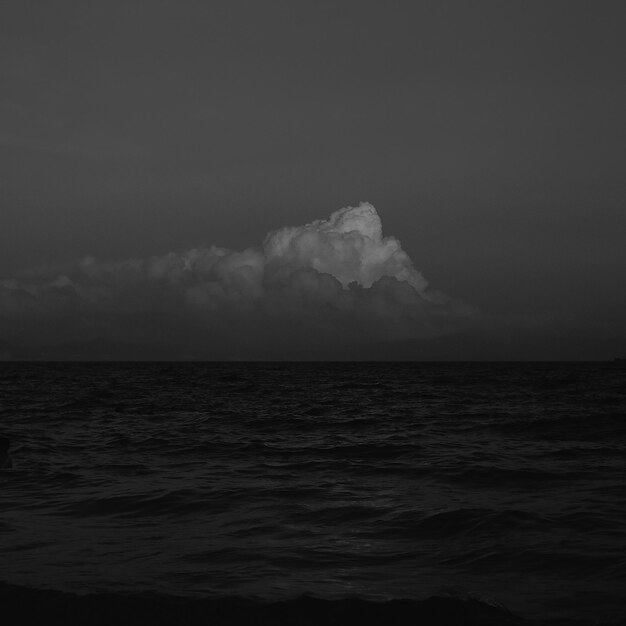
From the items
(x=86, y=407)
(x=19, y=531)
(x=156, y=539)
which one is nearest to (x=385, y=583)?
(x=156, y=539)

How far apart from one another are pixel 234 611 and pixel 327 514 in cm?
466

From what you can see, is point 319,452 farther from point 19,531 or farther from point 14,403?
point 14,403

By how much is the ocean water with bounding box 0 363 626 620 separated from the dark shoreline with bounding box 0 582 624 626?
0.35 meters

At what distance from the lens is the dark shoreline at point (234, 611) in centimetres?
594

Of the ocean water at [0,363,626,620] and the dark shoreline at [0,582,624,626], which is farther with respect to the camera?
the ocean water at [0,363,626,620]

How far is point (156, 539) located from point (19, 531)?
6.39ft

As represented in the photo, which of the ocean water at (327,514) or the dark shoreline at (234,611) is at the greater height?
the dark shoreline at (234,611)

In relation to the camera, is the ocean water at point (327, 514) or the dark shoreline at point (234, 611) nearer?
the dark shoreline at point (234, 611)

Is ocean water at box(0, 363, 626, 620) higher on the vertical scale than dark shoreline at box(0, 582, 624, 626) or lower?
lower

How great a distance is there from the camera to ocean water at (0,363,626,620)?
7.26 meters

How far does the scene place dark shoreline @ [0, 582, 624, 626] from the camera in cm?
594

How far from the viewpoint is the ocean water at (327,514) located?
7.26 metres

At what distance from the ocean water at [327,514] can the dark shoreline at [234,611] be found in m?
0.35

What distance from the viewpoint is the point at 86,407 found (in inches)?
1361
